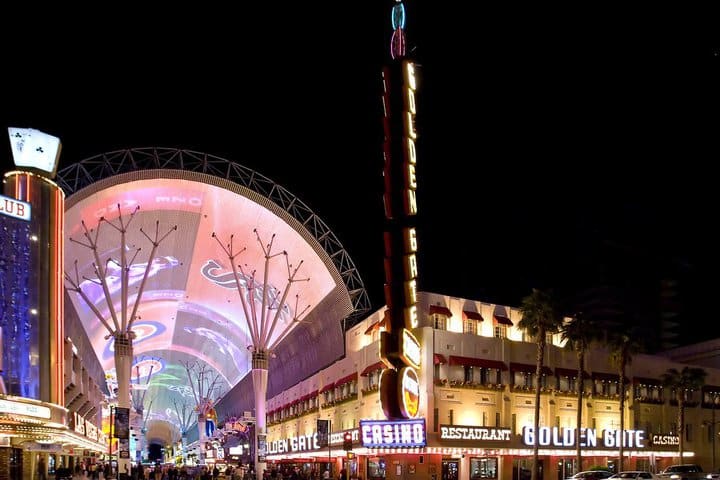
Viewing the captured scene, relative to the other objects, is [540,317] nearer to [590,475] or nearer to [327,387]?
[590,475]

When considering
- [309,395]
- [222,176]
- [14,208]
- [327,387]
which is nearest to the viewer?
[14,208]

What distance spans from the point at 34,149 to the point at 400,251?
22261mm

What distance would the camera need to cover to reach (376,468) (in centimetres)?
5691

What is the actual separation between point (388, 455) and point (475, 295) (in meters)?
89.1

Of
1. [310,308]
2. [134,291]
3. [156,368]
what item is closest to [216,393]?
[156,368]

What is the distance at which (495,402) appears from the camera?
55.2 meters

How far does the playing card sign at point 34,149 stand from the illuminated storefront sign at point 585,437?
37444 mm

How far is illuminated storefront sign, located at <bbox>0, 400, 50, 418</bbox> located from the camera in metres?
34.6

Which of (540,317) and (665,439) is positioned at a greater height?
(540,317)

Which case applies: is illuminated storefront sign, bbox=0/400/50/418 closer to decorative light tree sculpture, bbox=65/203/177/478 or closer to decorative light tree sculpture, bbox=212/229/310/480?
decorative light tree sculpture, bbox=65/203/177/478

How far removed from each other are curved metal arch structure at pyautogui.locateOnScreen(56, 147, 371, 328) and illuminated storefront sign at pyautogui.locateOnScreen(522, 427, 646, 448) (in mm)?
22175

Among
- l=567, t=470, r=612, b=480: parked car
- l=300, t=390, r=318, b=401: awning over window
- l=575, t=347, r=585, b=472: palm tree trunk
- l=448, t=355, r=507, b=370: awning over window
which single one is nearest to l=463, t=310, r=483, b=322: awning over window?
l=448, t=355, r=507, b=370: awning over window

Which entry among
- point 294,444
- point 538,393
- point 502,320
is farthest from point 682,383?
point 294,444

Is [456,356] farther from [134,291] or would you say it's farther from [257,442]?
[134,291]
